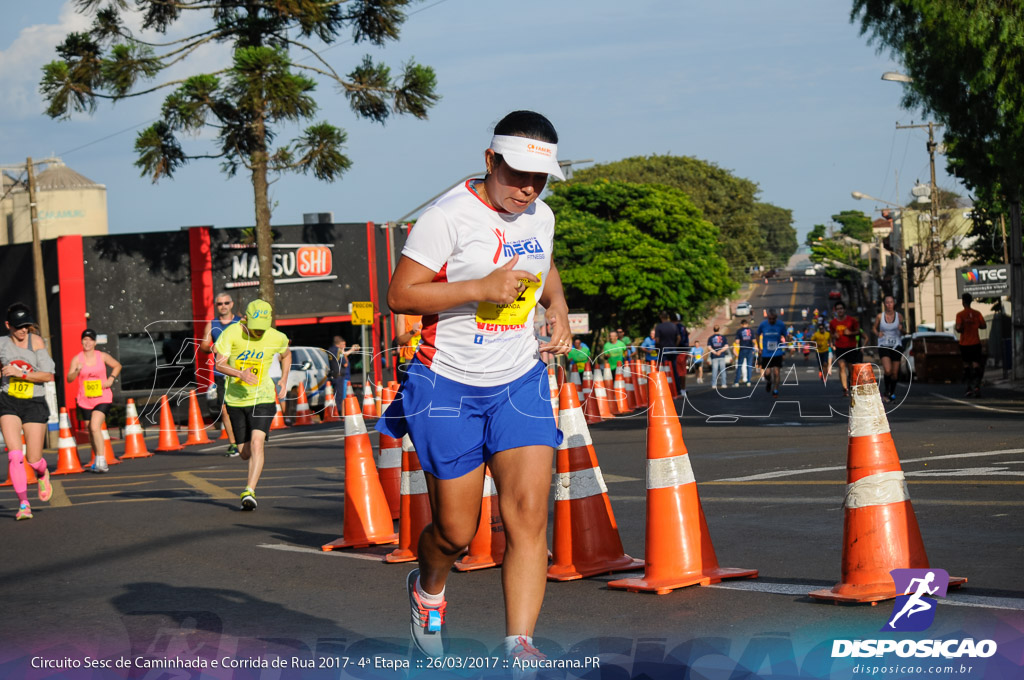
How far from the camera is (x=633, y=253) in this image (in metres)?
59.3

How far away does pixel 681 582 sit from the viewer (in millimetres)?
5703

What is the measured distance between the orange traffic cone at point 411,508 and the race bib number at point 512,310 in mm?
2820

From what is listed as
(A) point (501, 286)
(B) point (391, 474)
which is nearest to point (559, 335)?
(A) point (501, 286)

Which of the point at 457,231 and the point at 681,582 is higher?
the point at 457,231

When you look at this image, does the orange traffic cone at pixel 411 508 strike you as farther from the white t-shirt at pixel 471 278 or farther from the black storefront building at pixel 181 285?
the black storefront building at pixel 181 285

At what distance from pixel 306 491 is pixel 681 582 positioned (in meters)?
6.54

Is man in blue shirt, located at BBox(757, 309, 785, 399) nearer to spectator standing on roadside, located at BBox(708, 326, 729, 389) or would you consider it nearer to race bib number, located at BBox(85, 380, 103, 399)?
spectator standing on roadside, located at BBox(708, 326, 729, 389)

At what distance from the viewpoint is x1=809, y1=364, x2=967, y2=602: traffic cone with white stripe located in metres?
5.05

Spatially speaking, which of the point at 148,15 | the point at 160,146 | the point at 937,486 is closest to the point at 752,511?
the point at 937,486

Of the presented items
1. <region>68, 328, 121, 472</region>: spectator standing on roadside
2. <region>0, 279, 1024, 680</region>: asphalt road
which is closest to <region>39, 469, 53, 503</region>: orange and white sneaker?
→ <region>0, 279, 1024, 680</region>: asphalt road

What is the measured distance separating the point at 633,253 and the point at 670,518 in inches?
2126

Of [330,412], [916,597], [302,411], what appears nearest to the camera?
[916,597]

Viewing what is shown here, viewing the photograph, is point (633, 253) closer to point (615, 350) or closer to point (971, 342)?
point (615, 350)

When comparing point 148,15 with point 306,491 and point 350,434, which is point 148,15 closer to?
point 306,491
